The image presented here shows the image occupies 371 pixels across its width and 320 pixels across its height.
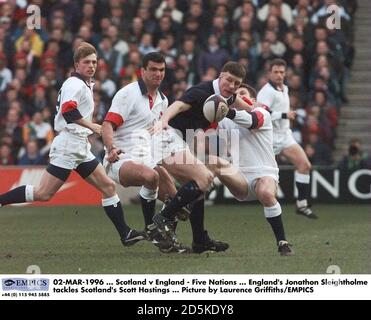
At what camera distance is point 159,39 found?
61.1ft

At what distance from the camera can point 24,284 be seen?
7.87 meters

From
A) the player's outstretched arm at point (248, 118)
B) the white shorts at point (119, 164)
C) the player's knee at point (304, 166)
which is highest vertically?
the player's outstretched arm at point (248, 118)

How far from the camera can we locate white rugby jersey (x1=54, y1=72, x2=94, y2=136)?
9961 millimetres

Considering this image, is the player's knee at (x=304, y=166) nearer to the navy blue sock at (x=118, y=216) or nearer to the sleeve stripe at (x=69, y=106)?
the navy blue sock at (x=118, y=216)

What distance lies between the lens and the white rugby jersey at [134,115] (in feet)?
33.2

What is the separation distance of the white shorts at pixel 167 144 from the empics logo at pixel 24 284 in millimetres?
2272

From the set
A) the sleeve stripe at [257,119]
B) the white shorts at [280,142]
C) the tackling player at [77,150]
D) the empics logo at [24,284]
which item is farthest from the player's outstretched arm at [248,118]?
the white shorts at [280,142]

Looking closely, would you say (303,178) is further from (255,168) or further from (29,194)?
(29,194)

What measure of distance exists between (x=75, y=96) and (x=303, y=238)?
9.93 feet

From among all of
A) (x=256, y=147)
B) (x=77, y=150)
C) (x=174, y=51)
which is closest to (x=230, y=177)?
(x=256, y=147)

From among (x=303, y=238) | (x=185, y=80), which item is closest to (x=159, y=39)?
(x=185, y=80)

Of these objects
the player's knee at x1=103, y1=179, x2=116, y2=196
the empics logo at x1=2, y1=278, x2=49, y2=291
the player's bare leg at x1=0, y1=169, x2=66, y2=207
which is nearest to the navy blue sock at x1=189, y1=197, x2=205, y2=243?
the player's knee at x1=103, y1=179, x2=116, y2=196

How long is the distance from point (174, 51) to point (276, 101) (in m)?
4.50

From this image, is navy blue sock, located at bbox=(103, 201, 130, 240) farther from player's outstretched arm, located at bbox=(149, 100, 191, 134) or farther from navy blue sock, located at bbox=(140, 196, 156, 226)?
player's outstretched arm, located at bbox=(149, 100, 191, 134)
